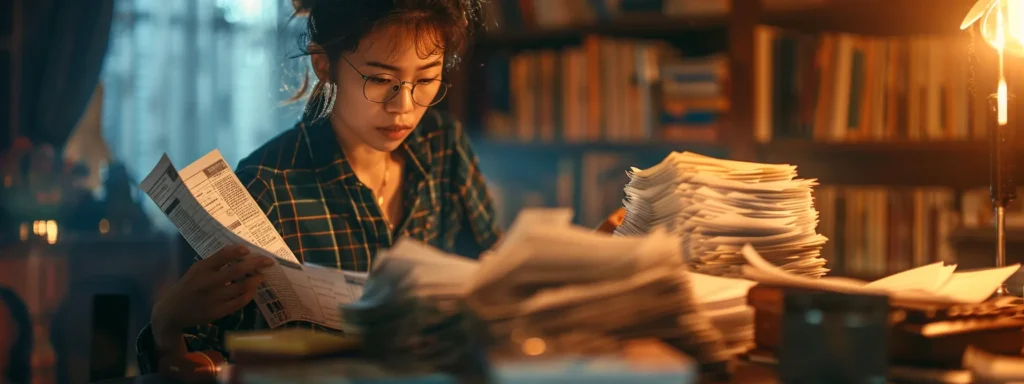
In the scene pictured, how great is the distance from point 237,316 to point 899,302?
A: 34.7 inches

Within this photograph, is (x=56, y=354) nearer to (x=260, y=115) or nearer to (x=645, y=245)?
(x=260, y=115)

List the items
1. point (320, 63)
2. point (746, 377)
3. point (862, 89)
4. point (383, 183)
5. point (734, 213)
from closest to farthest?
point (746, 377) < point (734, 213) < point (320, 63) < point (383, 183) < point (862, 89)

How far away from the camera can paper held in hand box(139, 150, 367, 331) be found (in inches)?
39.9

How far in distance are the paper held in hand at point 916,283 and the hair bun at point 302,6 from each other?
98 centimetres

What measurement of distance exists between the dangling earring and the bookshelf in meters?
1.34

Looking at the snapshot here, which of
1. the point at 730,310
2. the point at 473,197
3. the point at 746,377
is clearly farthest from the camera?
the point at 473,197

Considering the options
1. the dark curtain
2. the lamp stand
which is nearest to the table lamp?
the lamp stand

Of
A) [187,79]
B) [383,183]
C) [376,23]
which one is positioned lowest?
[383,183]

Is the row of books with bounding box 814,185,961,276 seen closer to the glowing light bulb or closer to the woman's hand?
the glowing light bulb

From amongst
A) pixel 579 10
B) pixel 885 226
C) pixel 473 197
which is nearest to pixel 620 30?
pixel 579 10

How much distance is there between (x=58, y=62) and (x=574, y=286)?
9.98 feet

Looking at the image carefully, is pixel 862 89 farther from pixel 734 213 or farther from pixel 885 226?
pixel 734 213

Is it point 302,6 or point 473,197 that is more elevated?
point 302,6

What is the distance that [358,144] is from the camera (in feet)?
5.57
